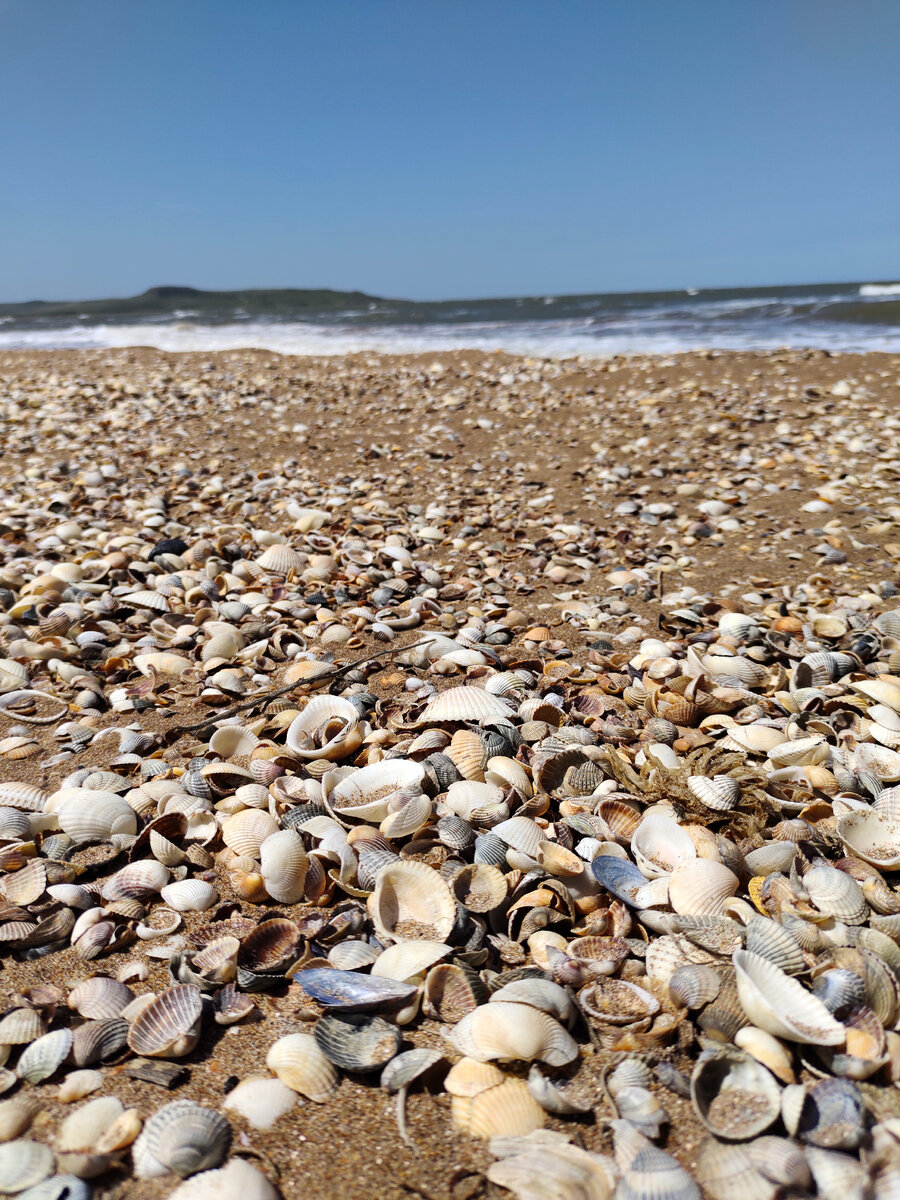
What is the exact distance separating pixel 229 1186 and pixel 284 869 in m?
0.73

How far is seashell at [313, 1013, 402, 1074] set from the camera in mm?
1477

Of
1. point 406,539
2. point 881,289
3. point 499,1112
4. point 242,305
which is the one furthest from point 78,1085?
point 242,305

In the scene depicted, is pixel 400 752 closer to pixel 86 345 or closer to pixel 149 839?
pixel 149 839

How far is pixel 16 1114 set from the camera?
1363mm

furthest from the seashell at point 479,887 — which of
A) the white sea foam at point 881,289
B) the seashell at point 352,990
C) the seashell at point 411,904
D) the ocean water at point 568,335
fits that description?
the white sea foam at point 881,289

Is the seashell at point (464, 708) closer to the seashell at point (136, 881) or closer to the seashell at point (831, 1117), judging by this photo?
the seashell at point (136, 881)

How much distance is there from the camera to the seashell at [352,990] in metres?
1.56

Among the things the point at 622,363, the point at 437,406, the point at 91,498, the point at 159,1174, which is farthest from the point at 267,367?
the point at 159,1174

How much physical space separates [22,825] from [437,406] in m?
7.18

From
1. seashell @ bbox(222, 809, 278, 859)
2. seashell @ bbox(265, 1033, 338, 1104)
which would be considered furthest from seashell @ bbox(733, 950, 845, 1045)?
seashell @ bbox(222, 809, 278, 859)

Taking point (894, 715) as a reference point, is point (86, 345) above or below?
above

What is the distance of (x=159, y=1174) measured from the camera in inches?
50.4

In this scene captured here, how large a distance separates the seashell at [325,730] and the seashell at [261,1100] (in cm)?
103

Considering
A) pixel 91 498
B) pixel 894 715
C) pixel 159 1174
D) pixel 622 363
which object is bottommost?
pixel 159 1174
